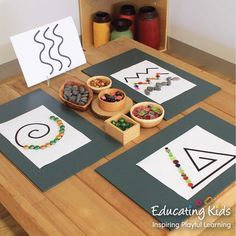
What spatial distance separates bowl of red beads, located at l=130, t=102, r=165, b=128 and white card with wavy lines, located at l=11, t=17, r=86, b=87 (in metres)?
0.39

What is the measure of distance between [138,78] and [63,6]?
46.7 inches

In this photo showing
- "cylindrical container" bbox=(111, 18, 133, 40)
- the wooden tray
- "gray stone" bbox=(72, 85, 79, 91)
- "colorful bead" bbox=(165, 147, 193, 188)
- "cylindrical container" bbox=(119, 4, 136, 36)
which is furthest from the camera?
"cylindrical container" bbox=(119, 4, 136, 36)

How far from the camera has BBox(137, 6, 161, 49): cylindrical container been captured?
9.07 ft

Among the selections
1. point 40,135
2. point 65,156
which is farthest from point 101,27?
point 65,156

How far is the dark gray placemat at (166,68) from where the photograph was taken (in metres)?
1.45

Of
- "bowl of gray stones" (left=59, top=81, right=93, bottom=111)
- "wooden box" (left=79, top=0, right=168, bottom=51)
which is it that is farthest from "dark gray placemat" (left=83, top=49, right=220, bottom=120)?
"wooden box" (left=79, top=0, right=168, bottom=51)

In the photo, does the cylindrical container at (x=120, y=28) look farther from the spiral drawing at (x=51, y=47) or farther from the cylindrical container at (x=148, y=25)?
the spiral drawing at (x=51, y=47)

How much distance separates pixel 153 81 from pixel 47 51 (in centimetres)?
41

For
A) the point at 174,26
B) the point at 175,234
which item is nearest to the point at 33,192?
the point at 175,234

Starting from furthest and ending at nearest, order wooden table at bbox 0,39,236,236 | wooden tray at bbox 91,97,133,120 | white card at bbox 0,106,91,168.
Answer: wooden tray at bbox 91,97,133,120 → white card at bbox 0,106,91,168 → wooden table at bbox 0,39,236,236

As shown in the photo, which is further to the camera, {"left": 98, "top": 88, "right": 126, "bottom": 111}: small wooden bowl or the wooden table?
{"left": 98, "top": 88, "right": 126, "bottom": 111}: small wooden bowl

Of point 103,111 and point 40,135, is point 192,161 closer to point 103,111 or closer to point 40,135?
point 103,111

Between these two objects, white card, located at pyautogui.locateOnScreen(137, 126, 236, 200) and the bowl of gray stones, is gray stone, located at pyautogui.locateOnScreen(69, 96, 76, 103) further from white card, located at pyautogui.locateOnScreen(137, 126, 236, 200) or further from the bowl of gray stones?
white card, located at pyautogui.locateOnScreen(137, 126, 236, 200)

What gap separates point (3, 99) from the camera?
1518 mm
